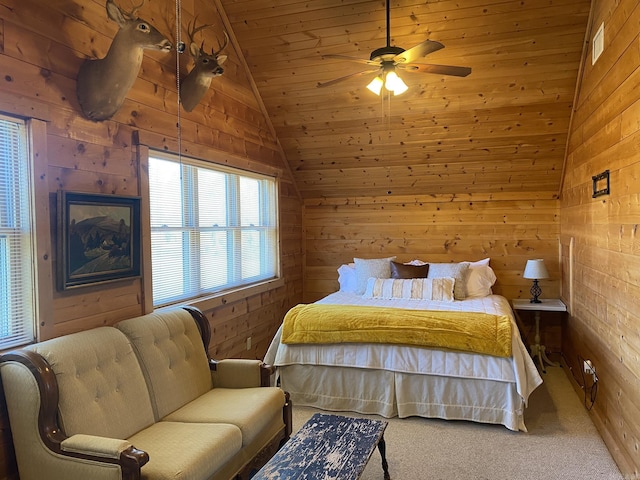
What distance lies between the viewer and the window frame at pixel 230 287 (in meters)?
3.05

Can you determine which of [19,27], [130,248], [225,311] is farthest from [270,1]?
[225,311]

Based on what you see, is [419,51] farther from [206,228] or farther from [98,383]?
[98,383]

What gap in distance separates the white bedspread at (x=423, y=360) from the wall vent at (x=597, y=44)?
199 cm

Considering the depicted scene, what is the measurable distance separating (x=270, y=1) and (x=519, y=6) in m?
1.90

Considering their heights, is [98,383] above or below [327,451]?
above

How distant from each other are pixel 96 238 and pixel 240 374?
47.2 inches

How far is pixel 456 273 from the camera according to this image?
4.77m

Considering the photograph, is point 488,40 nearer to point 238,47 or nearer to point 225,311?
point 238,47

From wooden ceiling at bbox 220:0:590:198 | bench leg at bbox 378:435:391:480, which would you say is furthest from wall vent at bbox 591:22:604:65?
bench leg at bbox 378:435:391:480

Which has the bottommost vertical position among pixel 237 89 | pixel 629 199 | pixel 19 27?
pixel 629 199

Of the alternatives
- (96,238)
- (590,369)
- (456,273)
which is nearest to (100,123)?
(96,238)

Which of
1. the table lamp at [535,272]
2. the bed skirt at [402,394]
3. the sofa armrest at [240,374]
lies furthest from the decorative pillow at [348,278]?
the sofa armrest at [240,374]

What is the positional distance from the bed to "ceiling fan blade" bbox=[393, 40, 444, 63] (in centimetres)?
190

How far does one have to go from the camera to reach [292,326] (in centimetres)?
374
